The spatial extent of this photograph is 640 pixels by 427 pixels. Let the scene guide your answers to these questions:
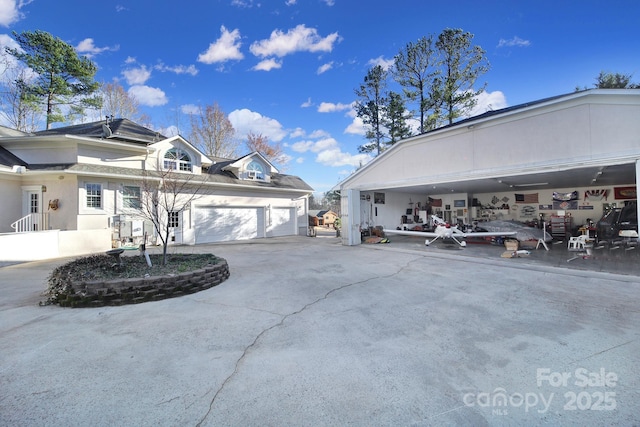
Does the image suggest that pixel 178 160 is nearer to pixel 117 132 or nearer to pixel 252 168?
pixel 117 132

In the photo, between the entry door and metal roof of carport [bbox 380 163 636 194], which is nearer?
metal roof of carport [bbox 380 163 636 194]

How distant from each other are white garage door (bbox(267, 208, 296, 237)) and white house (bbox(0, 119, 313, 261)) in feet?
11.3

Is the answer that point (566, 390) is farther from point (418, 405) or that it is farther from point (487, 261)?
point (487, 261)

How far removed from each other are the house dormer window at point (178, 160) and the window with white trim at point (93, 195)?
3030 millimetres

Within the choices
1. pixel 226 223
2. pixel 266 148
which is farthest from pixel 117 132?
pixel 266 148

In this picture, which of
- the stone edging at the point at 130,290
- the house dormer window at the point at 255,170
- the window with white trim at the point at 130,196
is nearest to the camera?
the stone edging at the point at 130,290

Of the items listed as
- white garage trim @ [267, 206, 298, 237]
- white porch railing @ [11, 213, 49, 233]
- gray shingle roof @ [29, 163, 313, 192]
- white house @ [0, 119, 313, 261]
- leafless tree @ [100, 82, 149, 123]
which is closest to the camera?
white house @ [0, 119, 313, 261]

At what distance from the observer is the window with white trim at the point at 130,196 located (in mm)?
12141

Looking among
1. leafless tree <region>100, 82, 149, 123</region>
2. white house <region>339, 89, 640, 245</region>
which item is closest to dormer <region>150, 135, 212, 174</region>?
white house <region>339, 89, 640, 245</region>

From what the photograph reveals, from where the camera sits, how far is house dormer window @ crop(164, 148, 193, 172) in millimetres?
13673

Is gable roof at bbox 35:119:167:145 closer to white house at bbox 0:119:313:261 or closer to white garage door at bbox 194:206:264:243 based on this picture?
white house at bbox 0:119:313:261

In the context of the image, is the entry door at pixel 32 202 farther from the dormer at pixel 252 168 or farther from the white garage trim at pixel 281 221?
the white garage trim at pixel 281 221

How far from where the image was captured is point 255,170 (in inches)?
686

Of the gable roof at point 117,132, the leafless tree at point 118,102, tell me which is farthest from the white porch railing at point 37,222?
the leafless tree at point 118,102
